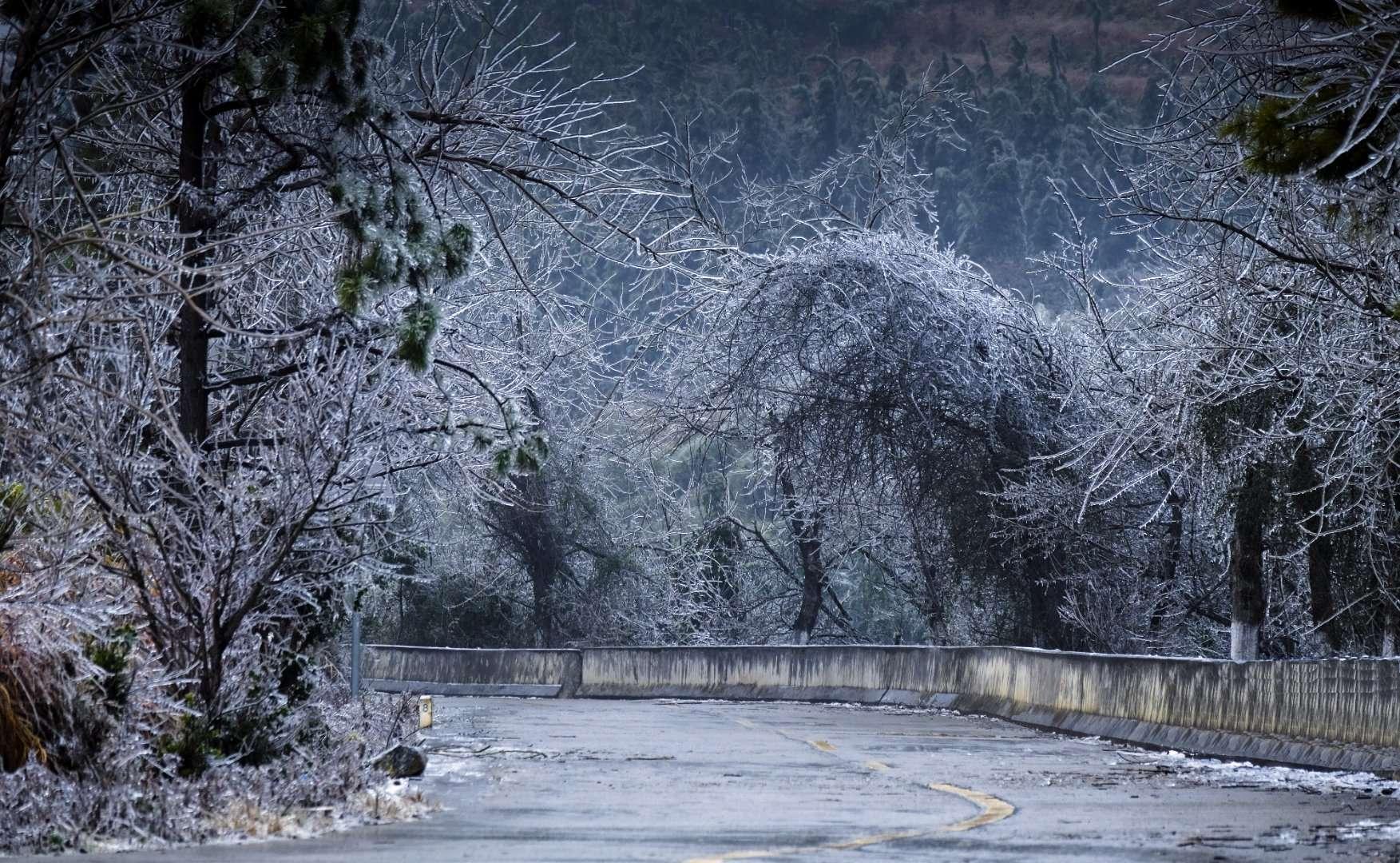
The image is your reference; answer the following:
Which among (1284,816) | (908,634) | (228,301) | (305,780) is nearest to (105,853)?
(305,780)

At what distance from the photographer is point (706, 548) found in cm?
5219

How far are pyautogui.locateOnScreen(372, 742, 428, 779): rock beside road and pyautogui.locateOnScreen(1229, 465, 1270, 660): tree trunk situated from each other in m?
14.8

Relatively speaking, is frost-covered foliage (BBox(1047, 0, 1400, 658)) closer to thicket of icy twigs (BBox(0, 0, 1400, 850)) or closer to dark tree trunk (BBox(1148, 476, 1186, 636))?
thicket of icy twigs (BBox(0, 0, 1400, 850))

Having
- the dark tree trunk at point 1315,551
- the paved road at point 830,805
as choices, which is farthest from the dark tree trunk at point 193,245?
the dark tree trunk at point 1315,551

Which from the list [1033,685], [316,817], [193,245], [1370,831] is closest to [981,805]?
[1370,831]

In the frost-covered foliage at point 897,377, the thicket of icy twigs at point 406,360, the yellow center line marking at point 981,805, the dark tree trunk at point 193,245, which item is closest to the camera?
the thicket of icy twigs at point 406,360

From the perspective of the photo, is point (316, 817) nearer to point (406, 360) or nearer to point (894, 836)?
point (894, 836)

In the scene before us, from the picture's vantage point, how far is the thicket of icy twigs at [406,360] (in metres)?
11.4

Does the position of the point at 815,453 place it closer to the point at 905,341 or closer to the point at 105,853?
the point at 905,341

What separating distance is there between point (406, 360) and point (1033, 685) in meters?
11.8

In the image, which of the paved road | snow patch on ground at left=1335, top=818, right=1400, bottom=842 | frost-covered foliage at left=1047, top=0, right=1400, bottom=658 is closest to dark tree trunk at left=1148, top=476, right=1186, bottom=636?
frost-covered foliage at left=1047, top=0, right=1400, bottom=658

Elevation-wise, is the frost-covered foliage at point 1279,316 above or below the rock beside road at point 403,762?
above

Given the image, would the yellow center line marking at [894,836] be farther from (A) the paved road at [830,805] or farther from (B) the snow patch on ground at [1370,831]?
(B) the snow patch on ground at [1370,831]

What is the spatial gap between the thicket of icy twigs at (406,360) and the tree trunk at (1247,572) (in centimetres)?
5
